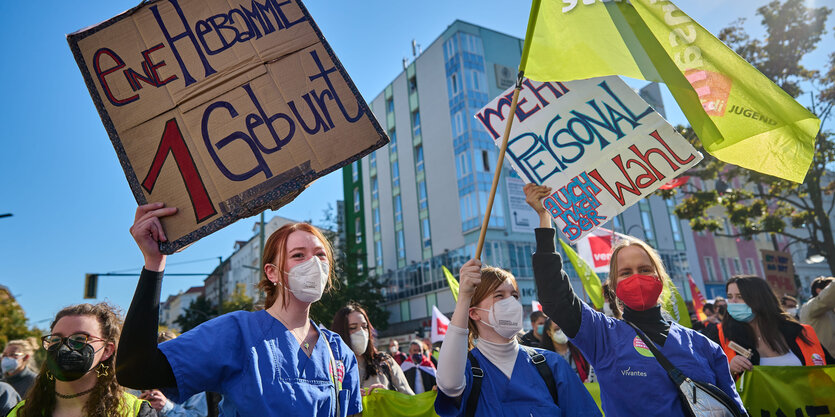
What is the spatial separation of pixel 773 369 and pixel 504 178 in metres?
28.6

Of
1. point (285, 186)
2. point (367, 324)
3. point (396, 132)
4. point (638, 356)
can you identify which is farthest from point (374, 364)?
point (396, 132)

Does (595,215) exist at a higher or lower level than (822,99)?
lower

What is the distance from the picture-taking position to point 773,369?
13.5 feet

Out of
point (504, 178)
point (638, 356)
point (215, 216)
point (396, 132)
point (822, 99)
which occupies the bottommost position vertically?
point (638, 356)

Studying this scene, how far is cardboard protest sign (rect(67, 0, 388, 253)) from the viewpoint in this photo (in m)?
2.18

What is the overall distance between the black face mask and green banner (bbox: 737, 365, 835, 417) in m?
4.42

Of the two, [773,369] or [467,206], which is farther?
[467,206]

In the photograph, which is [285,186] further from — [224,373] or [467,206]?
[467,206]

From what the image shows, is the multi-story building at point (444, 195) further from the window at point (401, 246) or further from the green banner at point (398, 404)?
the green banner at point (398, 404)

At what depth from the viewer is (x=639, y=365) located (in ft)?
9.46

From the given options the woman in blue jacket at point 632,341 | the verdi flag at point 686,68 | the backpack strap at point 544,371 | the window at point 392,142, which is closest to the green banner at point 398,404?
the backpack strap at point 544,371

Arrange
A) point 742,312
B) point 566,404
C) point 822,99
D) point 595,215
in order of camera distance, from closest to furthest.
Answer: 1. point 566,404
2. point 595,215
3. point 742,312
4. point 822,99

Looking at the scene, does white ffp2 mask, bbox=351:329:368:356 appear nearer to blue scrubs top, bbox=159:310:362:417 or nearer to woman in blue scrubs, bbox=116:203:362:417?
woman in blue scrubs, bbox=116:203:362:417

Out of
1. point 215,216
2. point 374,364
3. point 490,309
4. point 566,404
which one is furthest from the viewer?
point 374,364
